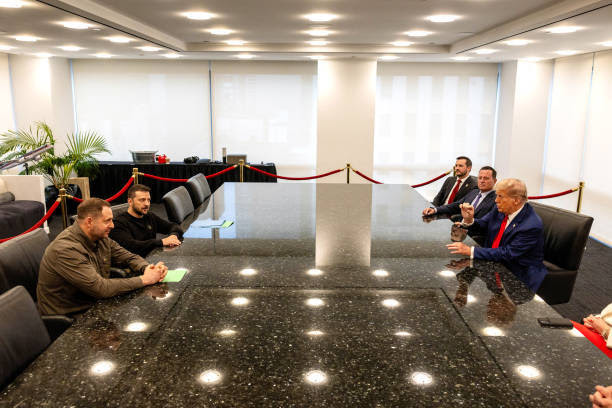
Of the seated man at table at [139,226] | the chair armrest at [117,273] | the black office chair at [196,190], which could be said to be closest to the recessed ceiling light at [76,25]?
the black office chair at [196,190]

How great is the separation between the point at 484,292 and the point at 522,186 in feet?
4.19

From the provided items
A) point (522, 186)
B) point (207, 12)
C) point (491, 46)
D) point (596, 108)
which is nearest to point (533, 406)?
point (522, 186)

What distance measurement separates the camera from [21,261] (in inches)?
91.5

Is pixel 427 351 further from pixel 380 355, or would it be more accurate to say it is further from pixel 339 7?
pixel 339 7

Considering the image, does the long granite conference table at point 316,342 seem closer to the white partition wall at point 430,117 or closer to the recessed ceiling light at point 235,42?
the recessed ceiling light at point 235,42

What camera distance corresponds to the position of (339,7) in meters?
4.05

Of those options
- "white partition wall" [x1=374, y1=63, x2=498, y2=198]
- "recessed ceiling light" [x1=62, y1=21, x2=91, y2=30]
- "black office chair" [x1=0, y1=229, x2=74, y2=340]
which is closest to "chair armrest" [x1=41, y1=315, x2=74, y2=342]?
"black office chair" [x1=0, y1=229, x2=74, y2=340]

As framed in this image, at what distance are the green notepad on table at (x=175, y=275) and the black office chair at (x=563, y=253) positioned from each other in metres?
2.17

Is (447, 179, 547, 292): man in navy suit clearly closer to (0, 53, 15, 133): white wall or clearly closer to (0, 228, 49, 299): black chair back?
(0, 228, 49, 299): black chair back

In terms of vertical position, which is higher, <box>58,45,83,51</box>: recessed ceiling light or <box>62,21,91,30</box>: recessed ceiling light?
<box>58,45,83,51</box>: recessed ceiling light

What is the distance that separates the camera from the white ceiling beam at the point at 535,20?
352 cm

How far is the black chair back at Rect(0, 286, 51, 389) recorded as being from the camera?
1456 mm

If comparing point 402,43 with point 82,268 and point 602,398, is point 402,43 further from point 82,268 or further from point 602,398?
point 602,398

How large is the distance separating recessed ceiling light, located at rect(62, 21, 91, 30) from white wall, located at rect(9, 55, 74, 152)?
11.6ft
